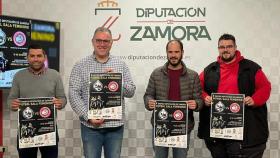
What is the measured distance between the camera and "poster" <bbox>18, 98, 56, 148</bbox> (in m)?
2.82

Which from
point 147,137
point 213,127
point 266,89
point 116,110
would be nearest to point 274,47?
point 266,89

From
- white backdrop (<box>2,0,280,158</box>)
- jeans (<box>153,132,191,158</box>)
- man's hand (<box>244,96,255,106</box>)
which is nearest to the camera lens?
man's hand (<box>244,96,255,106</box>)

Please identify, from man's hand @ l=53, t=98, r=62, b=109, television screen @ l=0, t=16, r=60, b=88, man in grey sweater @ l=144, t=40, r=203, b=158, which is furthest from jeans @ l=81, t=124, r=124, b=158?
television screen @ l=0, t=16, r=60, b=88

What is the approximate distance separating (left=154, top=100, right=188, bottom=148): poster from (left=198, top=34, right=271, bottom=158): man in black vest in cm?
25

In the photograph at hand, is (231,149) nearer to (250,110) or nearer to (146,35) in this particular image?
(250,110)

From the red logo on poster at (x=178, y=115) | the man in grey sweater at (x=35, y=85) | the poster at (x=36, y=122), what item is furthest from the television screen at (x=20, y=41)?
the red logo on poster at (x=178, y=115)

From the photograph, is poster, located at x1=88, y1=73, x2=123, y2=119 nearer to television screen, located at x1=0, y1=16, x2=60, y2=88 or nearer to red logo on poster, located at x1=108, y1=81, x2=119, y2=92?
red logo on poster, located at x1=108, y1=81, x2=119, y2=92

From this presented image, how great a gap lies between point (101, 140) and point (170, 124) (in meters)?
0.60

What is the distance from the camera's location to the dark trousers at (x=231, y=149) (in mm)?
2877

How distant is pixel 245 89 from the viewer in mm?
2863

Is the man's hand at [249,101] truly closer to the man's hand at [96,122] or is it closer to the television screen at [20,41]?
the man's hand at [96,122]

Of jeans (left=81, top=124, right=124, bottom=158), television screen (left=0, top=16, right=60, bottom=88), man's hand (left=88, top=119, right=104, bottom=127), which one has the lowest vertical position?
jeans (left=81, top=124, right=124, bottom=158)

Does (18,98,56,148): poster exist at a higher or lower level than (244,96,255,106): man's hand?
lower

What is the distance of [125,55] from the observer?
3938 mm
